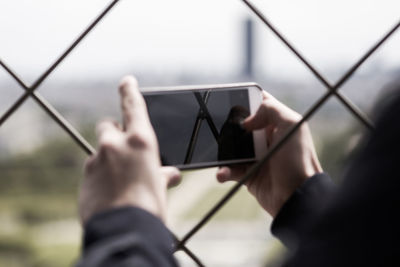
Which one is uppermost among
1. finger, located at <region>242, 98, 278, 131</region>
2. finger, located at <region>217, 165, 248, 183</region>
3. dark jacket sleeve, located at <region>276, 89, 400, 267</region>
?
finger, located at <region>242, 98, 278, 131</region>

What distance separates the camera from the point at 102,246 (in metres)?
0.26

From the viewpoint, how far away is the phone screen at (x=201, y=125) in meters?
0.42

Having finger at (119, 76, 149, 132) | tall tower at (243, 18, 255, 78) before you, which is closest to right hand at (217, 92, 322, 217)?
finger at (119, 76, 149, 132)

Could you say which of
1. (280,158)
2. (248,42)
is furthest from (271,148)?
(248,42)

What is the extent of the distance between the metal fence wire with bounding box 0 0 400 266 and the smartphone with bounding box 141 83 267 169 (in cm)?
3

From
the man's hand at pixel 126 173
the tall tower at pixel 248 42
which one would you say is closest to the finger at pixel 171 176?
the man's hand at pixel 126 173

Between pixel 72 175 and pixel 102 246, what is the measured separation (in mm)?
11182

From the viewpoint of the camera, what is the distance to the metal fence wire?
1.29ft

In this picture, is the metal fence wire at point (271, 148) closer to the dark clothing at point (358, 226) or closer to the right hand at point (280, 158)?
the right hand at point (280, 158)

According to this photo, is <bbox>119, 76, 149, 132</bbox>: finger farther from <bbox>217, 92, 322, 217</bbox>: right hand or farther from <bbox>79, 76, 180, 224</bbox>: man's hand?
<bbox>217, 92, 322, 217</bbox>: right hand

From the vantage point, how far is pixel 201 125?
443 mm

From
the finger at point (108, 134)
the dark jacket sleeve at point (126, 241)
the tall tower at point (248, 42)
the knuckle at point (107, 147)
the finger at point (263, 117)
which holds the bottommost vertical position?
the dark jacket sleeve at point (126, 241)

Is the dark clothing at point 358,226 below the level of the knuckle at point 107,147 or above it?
below

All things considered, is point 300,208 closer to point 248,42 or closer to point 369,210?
point 369,210
